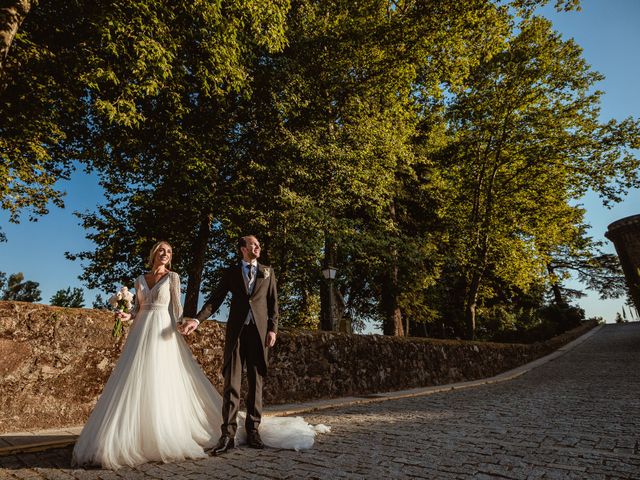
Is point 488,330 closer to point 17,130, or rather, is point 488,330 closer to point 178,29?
point 178,29

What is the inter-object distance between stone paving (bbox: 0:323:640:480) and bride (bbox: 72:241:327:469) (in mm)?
141

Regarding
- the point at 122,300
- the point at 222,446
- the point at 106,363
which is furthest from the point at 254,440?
the point at 106,363

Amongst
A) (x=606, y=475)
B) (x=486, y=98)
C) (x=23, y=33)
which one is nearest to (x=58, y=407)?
(x=606, y=475)

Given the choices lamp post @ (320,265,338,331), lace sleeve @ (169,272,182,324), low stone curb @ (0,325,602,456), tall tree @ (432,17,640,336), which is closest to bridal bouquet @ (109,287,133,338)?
lace sleeve @ (169,272,182,324)

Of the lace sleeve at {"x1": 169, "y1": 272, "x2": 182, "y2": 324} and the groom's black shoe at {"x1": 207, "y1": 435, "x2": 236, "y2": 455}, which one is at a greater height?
the lace sleeve at {"x1": 169, "y1": 272, "x2": 182, "y2": 324}

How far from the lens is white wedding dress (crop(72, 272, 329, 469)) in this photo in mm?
3416

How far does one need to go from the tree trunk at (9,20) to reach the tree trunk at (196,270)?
7.97m

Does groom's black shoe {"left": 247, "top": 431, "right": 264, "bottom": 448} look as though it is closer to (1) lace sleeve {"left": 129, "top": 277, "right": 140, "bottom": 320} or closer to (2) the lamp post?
(1) lace sleeve {"left": 129, "top": 277, "right": 140, "bottom": 320}

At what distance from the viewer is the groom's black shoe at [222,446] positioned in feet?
12.2

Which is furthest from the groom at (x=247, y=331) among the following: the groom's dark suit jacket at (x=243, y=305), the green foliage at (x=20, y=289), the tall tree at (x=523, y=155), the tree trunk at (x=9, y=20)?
the green foliage at (x=20, y=289)

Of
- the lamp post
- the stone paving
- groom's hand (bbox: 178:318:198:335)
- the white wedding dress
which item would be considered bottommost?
the stone paving

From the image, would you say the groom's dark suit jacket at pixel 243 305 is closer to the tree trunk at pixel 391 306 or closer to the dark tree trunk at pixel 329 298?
the dark tree trunk at pixel 329 298

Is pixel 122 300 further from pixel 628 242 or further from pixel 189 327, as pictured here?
pixel 628 242

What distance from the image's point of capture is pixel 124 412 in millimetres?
3531
